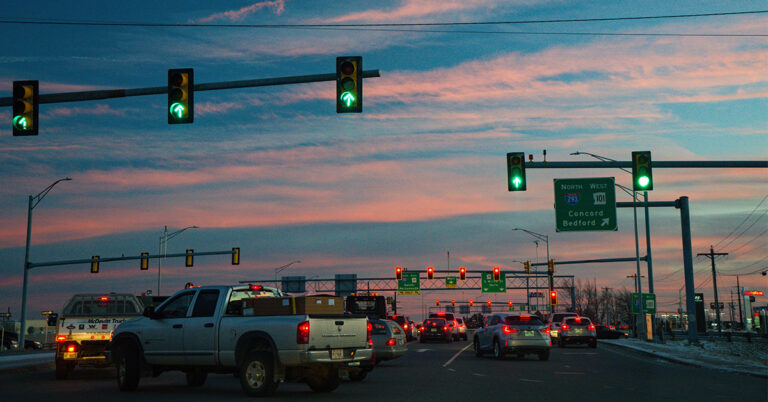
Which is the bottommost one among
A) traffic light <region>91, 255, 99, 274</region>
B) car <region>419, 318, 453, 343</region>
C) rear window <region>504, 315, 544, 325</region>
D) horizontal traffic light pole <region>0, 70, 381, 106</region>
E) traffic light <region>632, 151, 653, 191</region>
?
car <region>419, 318, 453, 343</region>

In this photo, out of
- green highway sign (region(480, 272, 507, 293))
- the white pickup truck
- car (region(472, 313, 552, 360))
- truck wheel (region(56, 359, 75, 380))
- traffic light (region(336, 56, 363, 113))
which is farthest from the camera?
green highway sign (region(480, 272, 507, 293))

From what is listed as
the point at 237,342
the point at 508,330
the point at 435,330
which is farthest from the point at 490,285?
the point at 237,342

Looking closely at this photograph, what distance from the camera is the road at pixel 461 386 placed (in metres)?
15.5

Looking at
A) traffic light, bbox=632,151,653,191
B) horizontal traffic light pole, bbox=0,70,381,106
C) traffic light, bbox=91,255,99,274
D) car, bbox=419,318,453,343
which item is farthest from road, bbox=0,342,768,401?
traffic light, bbox=91,255,99,274

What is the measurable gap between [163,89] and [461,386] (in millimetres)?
9508

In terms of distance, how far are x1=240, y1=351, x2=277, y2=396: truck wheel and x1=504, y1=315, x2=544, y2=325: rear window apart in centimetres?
1596

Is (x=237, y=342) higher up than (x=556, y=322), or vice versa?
(x=237, y=342)

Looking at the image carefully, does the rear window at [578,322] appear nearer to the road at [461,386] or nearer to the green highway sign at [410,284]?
the road at [461,386]

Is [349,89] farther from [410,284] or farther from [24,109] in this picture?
[410,284]

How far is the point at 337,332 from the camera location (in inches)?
606

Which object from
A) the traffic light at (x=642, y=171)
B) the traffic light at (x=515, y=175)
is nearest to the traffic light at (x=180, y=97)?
the traffic light at (x=515, y=175)

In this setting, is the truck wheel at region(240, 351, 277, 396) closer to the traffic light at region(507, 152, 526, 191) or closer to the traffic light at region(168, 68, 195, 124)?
the traffic light at region(168, 68, 195, 124)

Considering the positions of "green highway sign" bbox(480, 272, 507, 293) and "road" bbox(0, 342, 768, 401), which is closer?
"road" bbox(0, 342, 768, 401)

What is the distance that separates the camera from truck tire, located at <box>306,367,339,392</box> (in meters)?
16.1
